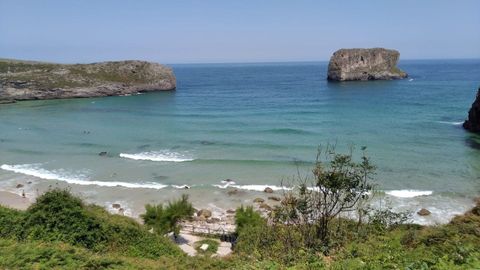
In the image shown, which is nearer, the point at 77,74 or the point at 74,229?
the point at 74,229

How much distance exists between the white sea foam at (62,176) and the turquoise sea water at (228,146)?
0.38 feet

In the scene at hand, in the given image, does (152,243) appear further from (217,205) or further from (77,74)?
(77,74)

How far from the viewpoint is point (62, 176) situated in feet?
123

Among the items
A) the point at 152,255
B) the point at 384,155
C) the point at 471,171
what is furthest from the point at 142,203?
the point at 471,171

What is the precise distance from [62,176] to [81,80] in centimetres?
7015

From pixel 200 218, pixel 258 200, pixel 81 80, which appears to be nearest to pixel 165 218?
pixel 200 218

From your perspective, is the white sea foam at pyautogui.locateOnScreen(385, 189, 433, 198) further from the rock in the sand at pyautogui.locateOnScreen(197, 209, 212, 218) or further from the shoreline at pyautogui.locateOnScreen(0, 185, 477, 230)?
the rock in the sand at pyautogui.locateOnScreen(197, 209, 212, 218)

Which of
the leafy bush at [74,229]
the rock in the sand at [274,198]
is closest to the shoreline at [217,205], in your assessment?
the rock in the sand at [274,198]

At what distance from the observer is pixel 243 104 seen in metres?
78.3

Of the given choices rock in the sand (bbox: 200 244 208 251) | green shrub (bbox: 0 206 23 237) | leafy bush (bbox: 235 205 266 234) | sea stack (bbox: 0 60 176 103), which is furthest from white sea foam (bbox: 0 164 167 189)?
sea stack (bbox: 0 60 176 103)

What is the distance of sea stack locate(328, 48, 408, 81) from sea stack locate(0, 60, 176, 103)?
53.3m

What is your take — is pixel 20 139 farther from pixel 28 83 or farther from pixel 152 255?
pixel 28 83

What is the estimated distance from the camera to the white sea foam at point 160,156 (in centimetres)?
4184

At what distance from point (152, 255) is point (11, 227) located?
6971 mm
